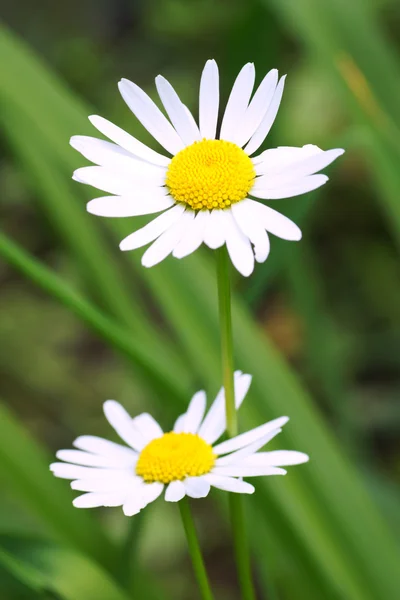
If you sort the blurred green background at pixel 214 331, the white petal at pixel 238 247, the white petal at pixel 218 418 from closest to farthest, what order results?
the white petal at pixel 238 247 → the white petal at pixel 218 418 → the blurred green background at pixel 214 331

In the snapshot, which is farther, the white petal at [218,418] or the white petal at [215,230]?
the white petal at [218,418]

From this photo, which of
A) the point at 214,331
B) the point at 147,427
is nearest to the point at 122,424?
the point at 147,427

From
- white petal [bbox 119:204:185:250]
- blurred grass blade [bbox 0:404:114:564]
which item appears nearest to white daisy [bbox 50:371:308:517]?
white petal [bbox 119:204:185:250]

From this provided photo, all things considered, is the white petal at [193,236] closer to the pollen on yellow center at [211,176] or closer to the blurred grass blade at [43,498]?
the pollen on yellow center at [211,176]

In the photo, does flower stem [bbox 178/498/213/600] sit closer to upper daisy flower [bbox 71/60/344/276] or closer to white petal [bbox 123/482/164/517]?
white petal [bbox 123/482/164/517]

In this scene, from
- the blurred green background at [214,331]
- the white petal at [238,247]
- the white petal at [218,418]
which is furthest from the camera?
the blurred green background at [214,331]

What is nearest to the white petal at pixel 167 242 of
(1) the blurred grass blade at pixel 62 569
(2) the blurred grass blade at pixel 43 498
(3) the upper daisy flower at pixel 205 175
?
(3) the upper daisy flower at pixel 205 175

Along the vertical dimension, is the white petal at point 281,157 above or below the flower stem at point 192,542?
above

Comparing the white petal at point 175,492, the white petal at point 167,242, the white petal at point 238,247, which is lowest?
the white petal at point 175,492
